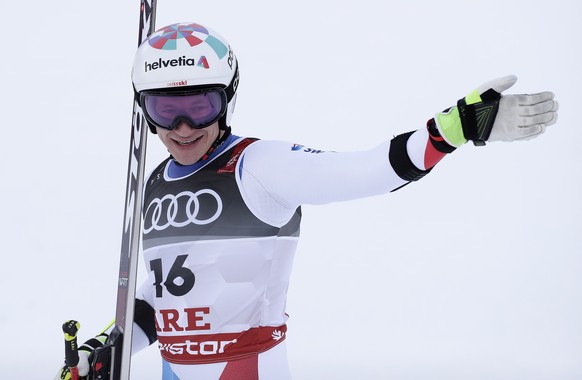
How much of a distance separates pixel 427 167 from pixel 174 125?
98 centimetres

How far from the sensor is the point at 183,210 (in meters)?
2.71

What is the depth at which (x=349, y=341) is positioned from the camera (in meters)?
6.33

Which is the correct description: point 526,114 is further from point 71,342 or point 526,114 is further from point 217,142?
point 71,342

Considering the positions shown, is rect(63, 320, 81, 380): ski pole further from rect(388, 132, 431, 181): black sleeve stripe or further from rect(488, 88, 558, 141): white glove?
rect(488, 88, 558, 141): white glove

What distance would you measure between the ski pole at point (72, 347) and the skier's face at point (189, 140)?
2.32ft

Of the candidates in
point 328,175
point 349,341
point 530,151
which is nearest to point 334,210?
point 349,341

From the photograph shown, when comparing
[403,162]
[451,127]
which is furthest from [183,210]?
[451,127]

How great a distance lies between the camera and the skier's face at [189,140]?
269 cm

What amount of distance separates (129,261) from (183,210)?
275 millimetres

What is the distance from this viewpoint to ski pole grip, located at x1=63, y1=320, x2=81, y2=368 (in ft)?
8.68

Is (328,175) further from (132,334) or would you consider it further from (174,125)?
(132,334)

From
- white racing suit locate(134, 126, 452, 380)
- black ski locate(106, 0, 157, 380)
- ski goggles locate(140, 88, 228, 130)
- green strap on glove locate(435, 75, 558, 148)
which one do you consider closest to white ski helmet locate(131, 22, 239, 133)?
ski goggles locate(140, 88, 228, 130)

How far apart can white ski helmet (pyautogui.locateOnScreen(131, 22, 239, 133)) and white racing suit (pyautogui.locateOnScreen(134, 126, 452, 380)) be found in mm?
261

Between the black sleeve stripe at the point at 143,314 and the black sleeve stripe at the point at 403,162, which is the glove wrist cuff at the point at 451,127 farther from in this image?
the black sleeve stripe at the point at 143,314
